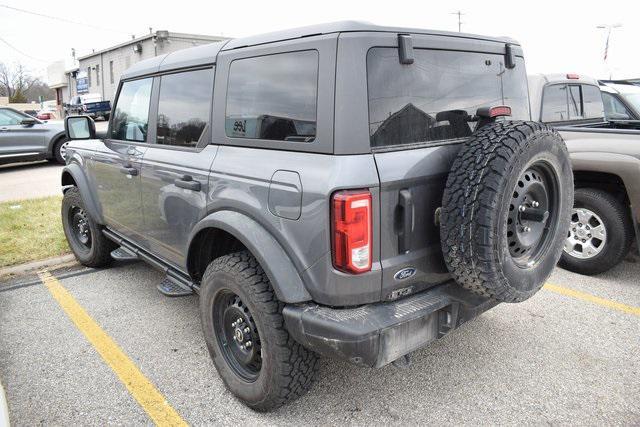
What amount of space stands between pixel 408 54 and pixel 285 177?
0.84m

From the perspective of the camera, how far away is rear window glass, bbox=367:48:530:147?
88.7 inches

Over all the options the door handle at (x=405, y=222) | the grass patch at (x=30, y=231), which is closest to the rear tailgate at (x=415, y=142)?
the door handle at (x=405, y=222)

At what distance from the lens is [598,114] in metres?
5.84

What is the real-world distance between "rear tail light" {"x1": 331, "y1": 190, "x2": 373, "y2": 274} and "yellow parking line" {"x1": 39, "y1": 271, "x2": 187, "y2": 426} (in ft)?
4.27

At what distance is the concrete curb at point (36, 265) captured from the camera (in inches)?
188

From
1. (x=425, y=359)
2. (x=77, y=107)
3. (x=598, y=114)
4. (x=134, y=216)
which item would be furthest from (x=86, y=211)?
(x=77, y=107)

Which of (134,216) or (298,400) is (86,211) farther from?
(298,400)

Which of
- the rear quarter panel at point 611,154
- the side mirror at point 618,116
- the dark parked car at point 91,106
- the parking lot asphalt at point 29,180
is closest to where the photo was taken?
the rear quarter panel at point 611,154

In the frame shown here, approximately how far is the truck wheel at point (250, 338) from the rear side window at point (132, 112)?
1.54 m

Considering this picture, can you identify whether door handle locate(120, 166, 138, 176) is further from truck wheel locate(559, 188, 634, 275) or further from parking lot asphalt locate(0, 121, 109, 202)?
parking lot asphalt locate(0, 121, 109, 202)

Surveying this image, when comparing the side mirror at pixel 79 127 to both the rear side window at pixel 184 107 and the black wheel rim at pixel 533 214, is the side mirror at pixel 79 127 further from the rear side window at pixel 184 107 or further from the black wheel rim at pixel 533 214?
the black wheel rim at pixel 533 214

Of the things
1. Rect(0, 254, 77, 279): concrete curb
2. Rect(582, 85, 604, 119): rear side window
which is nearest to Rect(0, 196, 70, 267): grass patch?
Rect(0, 254, 77, 279): concrete curb

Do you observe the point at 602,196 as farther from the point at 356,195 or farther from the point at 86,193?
the point at 86,193

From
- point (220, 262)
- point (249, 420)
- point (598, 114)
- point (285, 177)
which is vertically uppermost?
point (598, 114)
